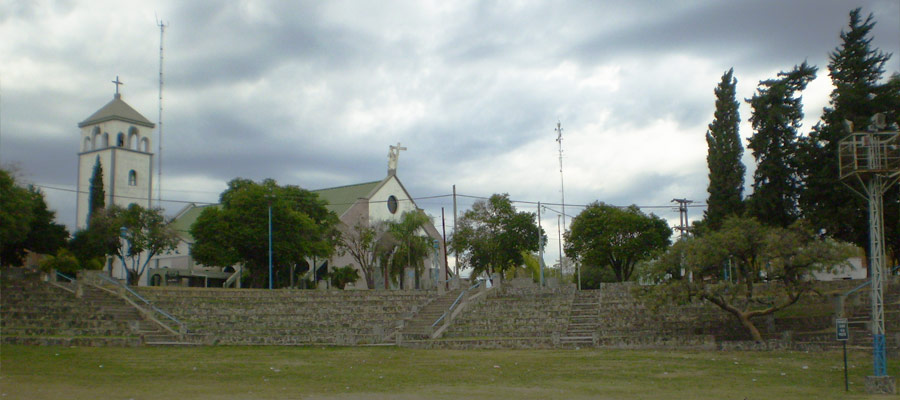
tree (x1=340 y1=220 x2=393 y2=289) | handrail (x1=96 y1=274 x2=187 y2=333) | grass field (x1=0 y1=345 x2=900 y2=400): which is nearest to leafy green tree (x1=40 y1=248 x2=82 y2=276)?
handrail (x1=96 y1=274 x2=187 y2=333)

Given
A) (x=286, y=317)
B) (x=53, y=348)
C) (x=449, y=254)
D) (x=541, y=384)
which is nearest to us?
(x=541, y=384)

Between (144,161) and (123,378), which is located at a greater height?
(144,161)

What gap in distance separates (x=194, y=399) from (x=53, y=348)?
14.7 m

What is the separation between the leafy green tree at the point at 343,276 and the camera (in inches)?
2244

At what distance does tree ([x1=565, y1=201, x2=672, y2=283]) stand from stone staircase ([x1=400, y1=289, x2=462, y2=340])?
17.6 metres

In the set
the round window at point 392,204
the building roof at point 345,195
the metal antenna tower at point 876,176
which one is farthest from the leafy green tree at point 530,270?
the metal antenna tower at point 876,176

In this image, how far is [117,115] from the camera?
62.9m

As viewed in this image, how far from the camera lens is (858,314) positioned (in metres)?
29.7

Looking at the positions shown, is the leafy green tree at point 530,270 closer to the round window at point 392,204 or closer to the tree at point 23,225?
the round window at point 392,204

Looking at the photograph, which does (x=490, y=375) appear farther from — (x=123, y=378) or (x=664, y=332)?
(x=664, y=332)

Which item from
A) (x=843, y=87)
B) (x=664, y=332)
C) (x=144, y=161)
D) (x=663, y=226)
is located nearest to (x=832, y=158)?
(x=843, y=87)

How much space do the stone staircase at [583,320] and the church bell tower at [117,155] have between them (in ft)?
133

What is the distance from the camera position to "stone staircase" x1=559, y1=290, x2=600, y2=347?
2872 centimetres

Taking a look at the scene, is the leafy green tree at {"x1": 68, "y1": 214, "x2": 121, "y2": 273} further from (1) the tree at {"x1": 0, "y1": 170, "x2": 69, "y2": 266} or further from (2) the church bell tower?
(2) the church bell tower
